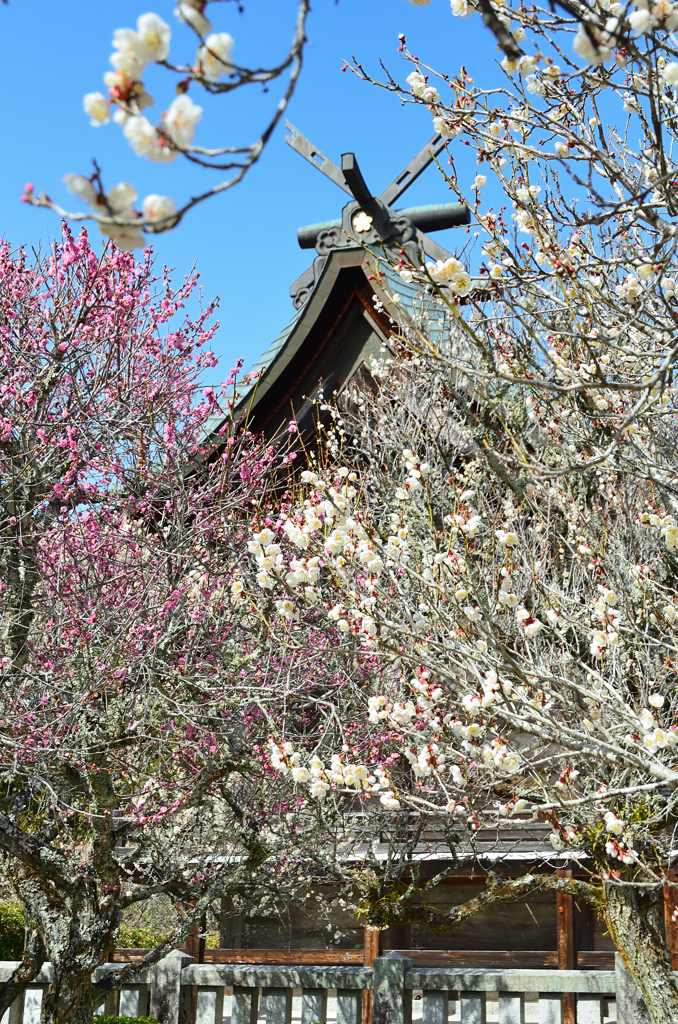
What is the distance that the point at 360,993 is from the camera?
6.58 metres

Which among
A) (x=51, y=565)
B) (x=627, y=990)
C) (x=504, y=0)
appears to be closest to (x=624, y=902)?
(x=627, y=990)

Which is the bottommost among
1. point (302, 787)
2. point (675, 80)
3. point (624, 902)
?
point (624, 902)

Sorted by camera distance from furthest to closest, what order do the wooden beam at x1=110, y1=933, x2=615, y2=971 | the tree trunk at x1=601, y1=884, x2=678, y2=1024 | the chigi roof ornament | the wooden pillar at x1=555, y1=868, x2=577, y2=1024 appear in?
the chigi roof ornament
the wooden pillar at x1=555, y1=868, x2=577, y2=1024
the wooden beam at x1=110, y1=933, x2=615, y2=971
the tree trunk at x1=601, y1=884, x2=678, y2=1024

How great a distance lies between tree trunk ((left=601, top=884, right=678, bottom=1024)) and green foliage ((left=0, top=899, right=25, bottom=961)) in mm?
7836

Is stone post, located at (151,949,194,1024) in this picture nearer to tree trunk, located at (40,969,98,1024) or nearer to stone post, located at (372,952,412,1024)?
tree trunk, located at (40,969,98,1024)

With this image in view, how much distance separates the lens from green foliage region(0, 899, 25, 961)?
36.9 ft

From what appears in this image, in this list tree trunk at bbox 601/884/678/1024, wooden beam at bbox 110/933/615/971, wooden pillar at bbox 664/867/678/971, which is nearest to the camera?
tree trunk at bbox 601/884/678/1024

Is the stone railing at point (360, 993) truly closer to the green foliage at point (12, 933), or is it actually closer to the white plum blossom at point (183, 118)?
the green foliage at point (12, 933)

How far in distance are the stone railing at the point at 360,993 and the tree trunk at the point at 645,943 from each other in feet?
0.34

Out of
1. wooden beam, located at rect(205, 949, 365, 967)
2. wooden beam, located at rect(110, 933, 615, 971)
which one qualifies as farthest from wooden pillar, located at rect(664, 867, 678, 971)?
wooden beam, located at rect(205, 949, 365, 967)

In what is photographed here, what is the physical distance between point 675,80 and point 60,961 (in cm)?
657

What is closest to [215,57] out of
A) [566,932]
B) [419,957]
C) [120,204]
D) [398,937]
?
[120,204]

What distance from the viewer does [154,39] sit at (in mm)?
1834

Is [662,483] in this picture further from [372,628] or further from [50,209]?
[50,209]
